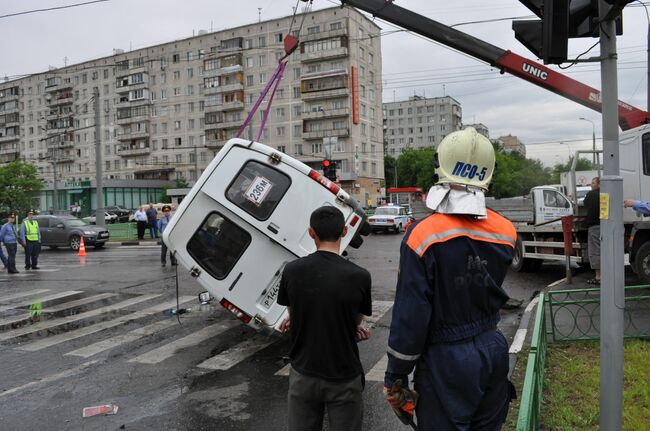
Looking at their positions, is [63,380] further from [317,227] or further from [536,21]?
[536,21]

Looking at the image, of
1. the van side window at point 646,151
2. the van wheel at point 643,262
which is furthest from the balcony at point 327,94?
the van wheel at point 643,262

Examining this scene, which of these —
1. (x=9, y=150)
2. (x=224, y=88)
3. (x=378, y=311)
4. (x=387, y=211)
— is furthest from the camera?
(x=9, y=150)

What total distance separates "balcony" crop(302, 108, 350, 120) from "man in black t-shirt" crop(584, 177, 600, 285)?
5785 cm

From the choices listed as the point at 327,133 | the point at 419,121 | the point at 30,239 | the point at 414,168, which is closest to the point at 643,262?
the point at 30,239

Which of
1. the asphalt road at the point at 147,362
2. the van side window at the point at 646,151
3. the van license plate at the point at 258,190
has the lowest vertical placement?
the asphalt road at the point at 147,362

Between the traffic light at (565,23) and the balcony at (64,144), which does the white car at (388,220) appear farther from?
the balcony at (64,144)

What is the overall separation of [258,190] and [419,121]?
127180 mm

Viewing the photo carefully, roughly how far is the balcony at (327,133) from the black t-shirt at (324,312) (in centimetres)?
6447

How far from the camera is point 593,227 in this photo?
9.83 metres

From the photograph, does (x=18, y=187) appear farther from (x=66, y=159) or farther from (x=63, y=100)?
(x=63, y=100)

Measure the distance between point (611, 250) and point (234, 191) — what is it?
4.48 metres

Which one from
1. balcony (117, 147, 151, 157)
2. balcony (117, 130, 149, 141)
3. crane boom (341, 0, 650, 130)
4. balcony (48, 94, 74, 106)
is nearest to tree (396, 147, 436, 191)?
balcony (117, 147, 151, 157)

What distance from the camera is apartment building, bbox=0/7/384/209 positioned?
222 ft

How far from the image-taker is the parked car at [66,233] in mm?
23797
